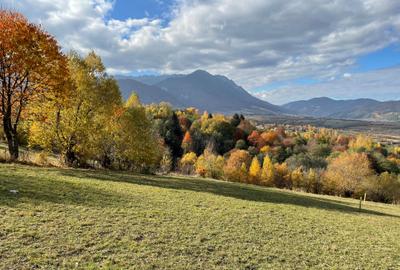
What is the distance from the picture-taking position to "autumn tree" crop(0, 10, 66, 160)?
84.2ft

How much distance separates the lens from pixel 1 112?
27750 mm

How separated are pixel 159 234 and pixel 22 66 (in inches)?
810

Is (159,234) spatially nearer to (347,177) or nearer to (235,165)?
(347,177)

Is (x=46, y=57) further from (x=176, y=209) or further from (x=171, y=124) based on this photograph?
(x=171, y=124)

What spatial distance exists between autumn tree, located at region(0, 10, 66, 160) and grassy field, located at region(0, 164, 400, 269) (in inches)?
374

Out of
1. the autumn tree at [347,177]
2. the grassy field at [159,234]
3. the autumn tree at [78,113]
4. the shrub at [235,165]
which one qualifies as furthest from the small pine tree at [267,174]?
the grassy field at [159,234]

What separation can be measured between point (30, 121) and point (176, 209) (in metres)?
19.5

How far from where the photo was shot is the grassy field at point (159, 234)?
10.2m

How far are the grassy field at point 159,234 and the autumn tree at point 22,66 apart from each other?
31.1 ft

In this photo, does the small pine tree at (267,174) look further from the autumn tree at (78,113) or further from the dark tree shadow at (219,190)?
the autumn tree at (78,113)

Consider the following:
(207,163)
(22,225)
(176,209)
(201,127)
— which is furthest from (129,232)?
(201,127)

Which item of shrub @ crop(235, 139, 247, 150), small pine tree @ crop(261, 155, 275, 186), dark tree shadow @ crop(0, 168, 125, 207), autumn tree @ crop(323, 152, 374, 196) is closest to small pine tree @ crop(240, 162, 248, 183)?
small pine tree @ crop(261, 155, 275, 186)

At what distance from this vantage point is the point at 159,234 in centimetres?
1263

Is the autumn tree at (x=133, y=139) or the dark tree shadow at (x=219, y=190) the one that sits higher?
the autumn tree at (x=133, y=139)
